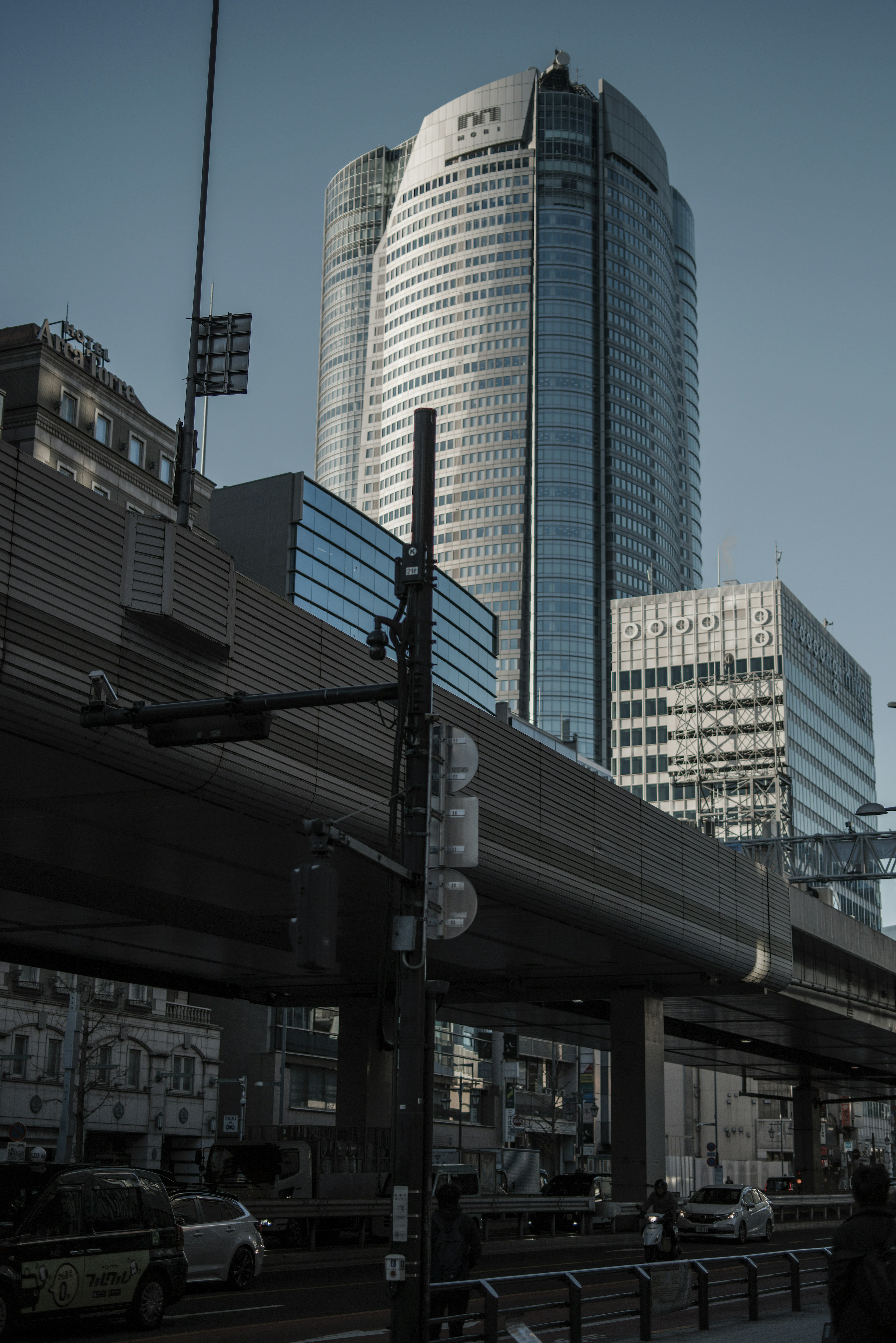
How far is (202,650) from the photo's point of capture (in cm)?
2005

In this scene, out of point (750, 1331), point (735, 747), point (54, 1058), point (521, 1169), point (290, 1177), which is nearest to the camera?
point (750, 1331)

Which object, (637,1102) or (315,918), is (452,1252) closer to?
(315,918)

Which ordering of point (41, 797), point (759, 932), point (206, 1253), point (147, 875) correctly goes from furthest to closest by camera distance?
point (759, 932)
point (147, 875)
point (41, 797)
point (206, 1253)

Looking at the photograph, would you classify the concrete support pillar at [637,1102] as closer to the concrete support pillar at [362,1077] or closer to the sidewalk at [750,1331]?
the concrete support pillar at [362,1077]

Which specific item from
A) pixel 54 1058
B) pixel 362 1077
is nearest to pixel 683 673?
pixel 54 1058

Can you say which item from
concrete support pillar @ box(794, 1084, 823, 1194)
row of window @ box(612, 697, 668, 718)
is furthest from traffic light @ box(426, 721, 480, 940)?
row of window @ box(612, 697, 668, 718)

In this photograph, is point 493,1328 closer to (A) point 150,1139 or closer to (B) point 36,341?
(B) point 36,341

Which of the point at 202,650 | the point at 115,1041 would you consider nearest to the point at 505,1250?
the point at 202,650

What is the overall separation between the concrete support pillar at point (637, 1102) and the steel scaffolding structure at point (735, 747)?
101 meters

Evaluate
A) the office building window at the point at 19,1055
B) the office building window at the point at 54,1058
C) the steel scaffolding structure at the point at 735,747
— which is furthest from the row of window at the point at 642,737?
the office building window at the point at 19,1055

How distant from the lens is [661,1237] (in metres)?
27.7

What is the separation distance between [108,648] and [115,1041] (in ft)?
143

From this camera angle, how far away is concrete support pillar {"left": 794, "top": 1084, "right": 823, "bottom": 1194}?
248 feet

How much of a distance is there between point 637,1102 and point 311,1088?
43948 millimetres
